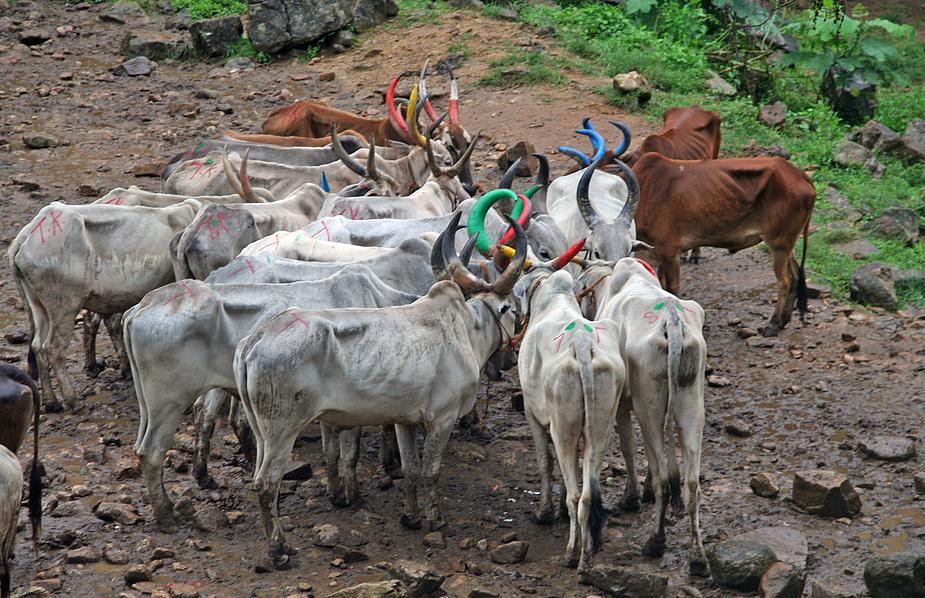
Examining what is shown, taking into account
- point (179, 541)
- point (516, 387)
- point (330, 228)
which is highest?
point (330, 228)

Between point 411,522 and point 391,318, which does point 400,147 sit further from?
point 411,522

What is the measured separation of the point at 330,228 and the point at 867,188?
26.7 feet

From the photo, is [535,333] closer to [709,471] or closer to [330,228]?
[709,471]

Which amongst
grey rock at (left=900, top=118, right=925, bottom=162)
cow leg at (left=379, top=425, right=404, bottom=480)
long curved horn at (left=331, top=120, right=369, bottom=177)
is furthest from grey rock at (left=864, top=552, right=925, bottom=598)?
grey rock at (left=900, top=118, right=925, bottom=162)

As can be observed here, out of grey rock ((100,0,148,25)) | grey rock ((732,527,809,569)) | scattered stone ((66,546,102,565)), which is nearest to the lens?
scattered stone ((66,546,102,565))

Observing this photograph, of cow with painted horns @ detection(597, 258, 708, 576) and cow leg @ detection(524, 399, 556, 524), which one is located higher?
cow with painted horns @ detection(597, 258, 708, 576)

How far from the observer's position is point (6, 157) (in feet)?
39.4

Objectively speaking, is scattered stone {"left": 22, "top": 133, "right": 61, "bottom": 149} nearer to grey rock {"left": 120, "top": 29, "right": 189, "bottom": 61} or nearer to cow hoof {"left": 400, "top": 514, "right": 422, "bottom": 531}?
grey rock {"left": 120, "top": 29, "right": 189, "bottom": 61}

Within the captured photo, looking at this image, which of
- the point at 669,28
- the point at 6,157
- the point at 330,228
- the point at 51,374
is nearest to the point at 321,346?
the point at 330,228

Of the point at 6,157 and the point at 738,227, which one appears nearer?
the point at 738,227

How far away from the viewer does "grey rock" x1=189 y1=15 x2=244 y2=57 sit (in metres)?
15.9

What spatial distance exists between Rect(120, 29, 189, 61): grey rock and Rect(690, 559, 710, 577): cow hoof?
550 inches

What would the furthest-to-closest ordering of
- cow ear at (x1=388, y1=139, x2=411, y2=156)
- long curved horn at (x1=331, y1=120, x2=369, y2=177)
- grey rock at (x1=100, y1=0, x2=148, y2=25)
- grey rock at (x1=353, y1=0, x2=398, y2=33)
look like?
grey rock at (x1=100, y1=0, x2=148, y2=25)
grey rock at (x1=353, y1=0, x2=398, y2=33)
cow ear at (x1=388, y1=139, x2=411, y2=156)
long curved horn at (x1=331, y1=120, x2=369, y2=177)

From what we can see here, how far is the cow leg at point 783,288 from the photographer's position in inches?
329
